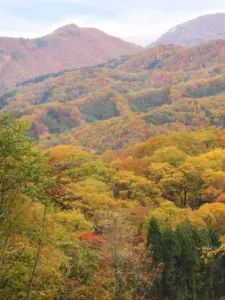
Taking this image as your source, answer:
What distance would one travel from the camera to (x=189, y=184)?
199 feet

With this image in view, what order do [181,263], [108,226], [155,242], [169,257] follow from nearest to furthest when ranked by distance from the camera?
[108,226]
[155,242]
[169,257]
[181,263]

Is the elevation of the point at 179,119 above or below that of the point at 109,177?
below

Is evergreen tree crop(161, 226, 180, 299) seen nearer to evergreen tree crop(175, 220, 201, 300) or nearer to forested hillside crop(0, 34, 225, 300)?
forested hillside crop(0, 34, 225, 300)

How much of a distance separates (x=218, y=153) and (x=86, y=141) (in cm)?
9433

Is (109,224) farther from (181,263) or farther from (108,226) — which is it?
(181,263)

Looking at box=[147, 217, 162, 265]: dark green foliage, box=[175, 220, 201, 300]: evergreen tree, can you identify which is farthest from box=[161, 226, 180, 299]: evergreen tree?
box=[175, 220, 201, 300]: evergreen tree

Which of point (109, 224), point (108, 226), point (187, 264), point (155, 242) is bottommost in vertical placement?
point (187, 264)

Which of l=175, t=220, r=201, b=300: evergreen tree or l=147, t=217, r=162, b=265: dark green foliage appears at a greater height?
l=147, t=217, r=162, b=265: dark green foliage

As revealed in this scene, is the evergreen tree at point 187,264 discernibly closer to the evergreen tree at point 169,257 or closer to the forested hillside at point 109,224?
the forested hillside at point 109,224

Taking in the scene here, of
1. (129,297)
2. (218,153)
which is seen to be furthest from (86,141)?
(129,297)

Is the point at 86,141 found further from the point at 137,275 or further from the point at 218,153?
the point at 137,275

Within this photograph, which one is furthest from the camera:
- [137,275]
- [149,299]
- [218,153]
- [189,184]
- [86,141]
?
[86,141]

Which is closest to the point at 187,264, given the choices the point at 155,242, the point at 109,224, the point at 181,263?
the point at 181,263

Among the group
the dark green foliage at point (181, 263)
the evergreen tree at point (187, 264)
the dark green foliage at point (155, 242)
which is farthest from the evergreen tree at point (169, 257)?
the evergreen tree at point (187, 264)
